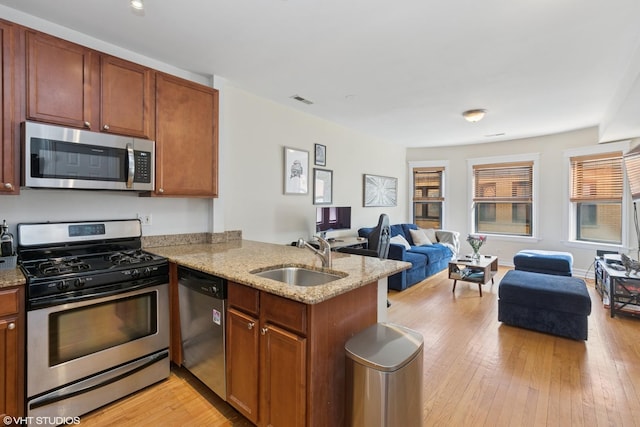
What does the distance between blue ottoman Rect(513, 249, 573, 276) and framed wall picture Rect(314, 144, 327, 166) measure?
3.40 meters

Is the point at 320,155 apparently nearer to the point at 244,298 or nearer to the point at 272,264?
the point at 272,264

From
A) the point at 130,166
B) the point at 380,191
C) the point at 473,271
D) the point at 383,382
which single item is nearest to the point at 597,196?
the point at 473,271

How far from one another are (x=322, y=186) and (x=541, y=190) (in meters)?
4.25

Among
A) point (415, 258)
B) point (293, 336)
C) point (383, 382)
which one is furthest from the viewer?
point (415, 258)

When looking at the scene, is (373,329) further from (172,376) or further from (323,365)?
(172,376)

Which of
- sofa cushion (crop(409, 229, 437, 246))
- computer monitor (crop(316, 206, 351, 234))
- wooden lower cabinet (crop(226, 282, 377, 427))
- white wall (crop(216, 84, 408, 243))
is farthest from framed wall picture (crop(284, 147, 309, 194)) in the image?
sofa cushion (crop(409, 229, 437, 246))

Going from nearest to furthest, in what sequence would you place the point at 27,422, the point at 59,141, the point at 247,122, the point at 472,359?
1. the point at 27,422
2. the point at 59,141
3. the point at 472,359
4. the point at 247,122

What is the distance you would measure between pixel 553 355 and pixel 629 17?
2.63 meters

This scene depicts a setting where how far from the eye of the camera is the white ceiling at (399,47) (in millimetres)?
2008

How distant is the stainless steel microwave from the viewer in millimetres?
1929

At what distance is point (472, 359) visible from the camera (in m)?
2.61

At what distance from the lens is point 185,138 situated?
2.71m

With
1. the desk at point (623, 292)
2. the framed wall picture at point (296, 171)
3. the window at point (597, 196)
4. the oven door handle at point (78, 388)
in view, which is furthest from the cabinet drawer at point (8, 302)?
the window at point (597, 196)

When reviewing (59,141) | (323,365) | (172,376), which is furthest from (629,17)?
(172,376)
